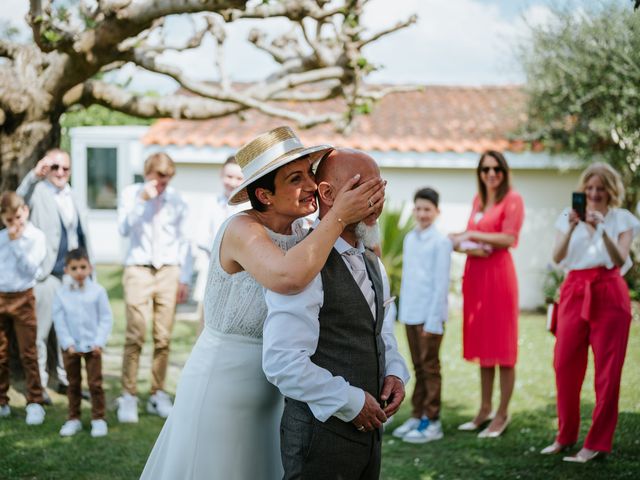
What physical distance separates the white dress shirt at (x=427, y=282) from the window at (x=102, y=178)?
16.9 m

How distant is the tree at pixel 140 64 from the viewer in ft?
19.7

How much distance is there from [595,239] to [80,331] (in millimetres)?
4083

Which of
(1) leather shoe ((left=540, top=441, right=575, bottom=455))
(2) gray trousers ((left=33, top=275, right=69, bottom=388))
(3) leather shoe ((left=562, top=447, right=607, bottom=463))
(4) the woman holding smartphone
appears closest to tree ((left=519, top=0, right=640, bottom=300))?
(4) the woman holding smartphone

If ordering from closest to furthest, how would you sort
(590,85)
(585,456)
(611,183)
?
(585,456) < (611,183) < (590,85)

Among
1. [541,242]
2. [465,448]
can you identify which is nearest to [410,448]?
[465,448]

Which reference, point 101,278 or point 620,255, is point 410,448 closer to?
point 620,255

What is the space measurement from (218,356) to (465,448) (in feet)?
11.1

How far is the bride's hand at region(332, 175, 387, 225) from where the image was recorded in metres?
2.73

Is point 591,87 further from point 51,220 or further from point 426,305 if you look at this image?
point 51,220

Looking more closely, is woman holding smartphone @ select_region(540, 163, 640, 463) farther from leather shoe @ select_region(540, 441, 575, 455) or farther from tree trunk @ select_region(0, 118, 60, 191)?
tree trunk @ select_region(0, 118, 60, 191)

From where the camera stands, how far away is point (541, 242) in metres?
14.2

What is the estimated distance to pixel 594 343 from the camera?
5566 millimetres

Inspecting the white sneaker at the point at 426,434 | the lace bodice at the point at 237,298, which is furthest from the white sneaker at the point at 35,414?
the lace bodice at the point at 237,298

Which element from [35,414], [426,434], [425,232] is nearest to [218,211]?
[425,232]
